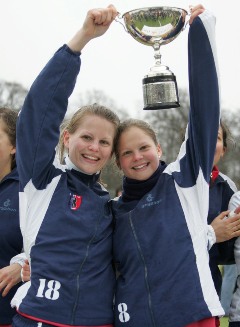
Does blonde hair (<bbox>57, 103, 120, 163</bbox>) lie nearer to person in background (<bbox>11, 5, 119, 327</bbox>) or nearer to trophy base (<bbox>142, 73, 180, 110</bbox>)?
person in background (<bbox>11, 5, 119, 327</bbox>)

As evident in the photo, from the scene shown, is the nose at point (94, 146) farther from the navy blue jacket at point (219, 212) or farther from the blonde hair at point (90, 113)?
the navy blue jacket at point (219, 212)

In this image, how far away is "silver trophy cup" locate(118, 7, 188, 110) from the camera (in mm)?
3047

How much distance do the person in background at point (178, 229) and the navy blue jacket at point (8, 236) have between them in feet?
2.50

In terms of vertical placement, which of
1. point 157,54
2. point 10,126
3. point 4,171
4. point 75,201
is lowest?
point 75,201

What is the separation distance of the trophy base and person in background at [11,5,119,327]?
1.23 feet

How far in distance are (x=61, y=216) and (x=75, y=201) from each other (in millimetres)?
124

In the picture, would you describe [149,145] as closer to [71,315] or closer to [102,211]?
[102,211]

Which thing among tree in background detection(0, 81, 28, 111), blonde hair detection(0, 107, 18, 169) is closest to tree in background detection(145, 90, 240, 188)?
tree in background detection(0, 81, 28, 111)

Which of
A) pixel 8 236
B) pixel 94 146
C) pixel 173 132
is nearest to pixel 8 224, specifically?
pixel 8 236

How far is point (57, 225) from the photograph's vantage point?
9.84 ft

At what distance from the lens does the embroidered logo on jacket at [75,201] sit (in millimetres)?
3076

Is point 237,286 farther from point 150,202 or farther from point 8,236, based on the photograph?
point 8,236

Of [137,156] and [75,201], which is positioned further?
[137,156]

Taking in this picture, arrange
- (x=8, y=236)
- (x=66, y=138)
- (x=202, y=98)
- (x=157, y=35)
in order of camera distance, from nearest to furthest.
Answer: (x=202, y=98) → (x=157, y=35) → (x=66, y=138) → (x=8, y=236)
